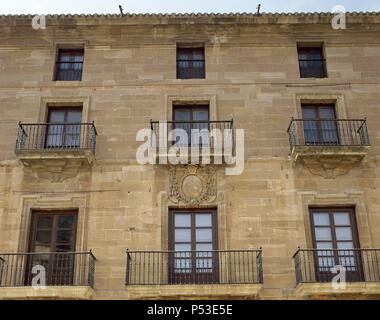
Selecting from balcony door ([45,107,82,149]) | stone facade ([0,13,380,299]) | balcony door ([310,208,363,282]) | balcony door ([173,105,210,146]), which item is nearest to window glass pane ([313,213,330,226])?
balcony door ([310,208,363,282])

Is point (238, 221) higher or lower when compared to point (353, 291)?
higher

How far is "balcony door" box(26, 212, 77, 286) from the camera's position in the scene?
12.8 meters

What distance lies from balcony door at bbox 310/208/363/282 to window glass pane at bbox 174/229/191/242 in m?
2.80

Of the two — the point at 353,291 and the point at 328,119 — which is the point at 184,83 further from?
the point at 353,291

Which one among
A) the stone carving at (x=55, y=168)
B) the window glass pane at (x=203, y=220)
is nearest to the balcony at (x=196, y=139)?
the window glass pane at (x=203, y=220)

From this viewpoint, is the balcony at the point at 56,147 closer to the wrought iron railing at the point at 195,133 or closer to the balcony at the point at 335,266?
the wrought iron railing at the point at 195,133

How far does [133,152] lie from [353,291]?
5834 mm

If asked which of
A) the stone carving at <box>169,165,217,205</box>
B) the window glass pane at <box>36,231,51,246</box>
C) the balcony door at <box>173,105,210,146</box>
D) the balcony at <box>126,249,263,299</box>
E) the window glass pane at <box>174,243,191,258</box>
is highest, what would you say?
the balcony door at <box>173,105,210,146</box>

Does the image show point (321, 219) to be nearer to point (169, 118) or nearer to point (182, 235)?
point (182, 235)

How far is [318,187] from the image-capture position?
13.6m

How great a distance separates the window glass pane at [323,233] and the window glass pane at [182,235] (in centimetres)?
286

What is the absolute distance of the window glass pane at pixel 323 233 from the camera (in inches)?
519

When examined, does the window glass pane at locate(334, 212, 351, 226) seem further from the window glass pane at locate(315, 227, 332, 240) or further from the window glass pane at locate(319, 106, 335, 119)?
the window glass pane at locate(319, 106, 335, 119)
